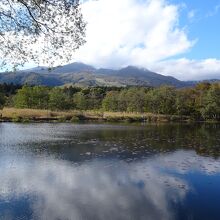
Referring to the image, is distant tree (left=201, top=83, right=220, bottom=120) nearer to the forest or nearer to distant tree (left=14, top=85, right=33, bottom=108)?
the forest

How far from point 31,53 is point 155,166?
19873 millimetres

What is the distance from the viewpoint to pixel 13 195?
2120cm

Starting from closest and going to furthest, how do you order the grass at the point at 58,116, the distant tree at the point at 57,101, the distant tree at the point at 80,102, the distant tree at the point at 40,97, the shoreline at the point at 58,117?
the shoreline at the point at 58,117 → the grass at the point at 58,116 → the distant tree at the point at 40,97 → the distant tree at the point at 57,101 → the distant tree at the point at 80,102

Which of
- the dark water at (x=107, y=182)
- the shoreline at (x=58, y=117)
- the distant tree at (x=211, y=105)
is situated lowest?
the dark water at (x=107, y=182)

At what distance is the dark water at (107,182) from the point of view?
18969 millimetres

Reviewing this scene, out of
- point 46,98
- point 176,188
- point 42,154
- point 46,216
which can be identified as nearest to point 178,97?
point 46,98

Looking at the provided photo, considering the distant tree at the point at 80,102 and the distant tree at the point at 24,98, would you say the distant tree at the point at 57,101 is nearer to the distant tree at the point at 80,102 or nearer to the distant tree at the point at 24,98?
the distant tree at the point at 24,98

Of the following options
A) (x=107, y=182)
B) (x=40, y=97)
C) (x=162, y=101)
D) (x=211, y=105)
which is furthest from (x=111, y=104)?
(x=107, y=182)

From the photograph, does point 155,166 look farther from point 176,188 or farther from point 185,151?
point 185,151

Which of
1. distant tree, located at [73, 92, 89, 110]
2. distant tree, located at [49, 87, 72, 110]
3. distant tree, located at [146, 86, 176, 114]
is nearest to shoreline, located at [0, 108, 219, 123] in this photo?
distant tree, located at [146, 86, 176, 114]

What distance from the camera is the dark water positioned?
19.0 metres

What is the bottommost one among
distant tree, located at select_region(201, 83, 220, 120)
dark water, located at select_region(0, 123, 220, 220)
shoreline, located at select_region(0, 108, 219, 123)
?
dark water, located at select_region(0, 123, 220, 220)

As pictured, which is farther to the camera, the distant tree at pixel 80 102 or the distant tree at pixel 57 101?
the distant tree at pixel 80 102

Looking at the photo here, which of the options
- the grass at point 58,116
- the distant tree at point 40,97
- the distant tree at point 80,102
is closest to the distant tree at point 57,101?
the distant tree at point 40,97
